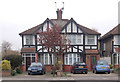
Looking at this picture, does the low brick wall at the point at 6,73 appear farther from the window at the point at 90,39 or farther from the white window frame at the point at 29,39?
the window at the point at 90,39

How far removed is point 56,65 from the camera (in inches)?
935

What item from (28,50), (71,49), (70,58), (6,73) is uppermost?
(71,49)

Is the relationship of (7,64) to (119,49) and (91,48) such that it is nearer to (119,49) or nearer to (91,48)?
(91,48)

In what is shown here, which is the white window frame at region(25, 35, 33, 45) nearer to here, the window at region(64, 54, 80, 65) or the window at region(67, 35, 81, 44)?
the window at region(64, 54, 80, 65)

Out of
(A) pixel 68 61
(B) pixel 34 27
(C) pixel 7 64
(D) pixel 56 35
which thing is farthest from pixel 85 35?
(C) pixel 7 64

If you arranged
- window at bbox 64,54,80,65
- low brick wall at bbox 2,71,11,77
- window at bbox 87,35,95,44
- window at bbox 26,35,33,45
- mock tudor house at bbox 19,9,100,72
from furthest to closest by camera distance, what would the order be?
window at bbox 26,35,33,45 → window at bbox 87,35,95,44 → window at bbox 64,54,80,65 → mock tudor house at bbox 19,9,100,72 → low brick wall at bbox 2,71,11,77

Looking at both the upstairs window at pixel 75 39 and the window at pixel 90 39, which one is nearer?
the upstairs window at pixel 75 39

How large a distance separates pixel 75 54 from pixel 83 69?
6.82 meters

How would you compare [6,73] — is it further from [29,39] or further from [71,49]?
[71,49]

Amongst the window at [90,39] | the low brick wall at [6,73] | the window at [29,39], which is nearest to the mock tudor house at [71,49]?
the window at [90,39]

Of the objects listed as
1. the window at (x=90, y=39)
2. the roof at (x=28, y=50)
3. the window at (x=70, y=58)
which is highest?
the window at (x=90, y=39)

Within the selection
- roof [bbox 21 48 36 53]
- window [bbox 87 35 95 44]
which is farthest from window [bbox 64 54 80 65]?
roof [bbox 21 48 36 53]

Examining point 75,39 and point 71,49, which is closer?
point 71,49

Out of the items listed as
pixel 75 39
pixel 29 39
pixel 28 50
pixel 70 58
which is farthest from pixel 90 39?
pixel 28 50
